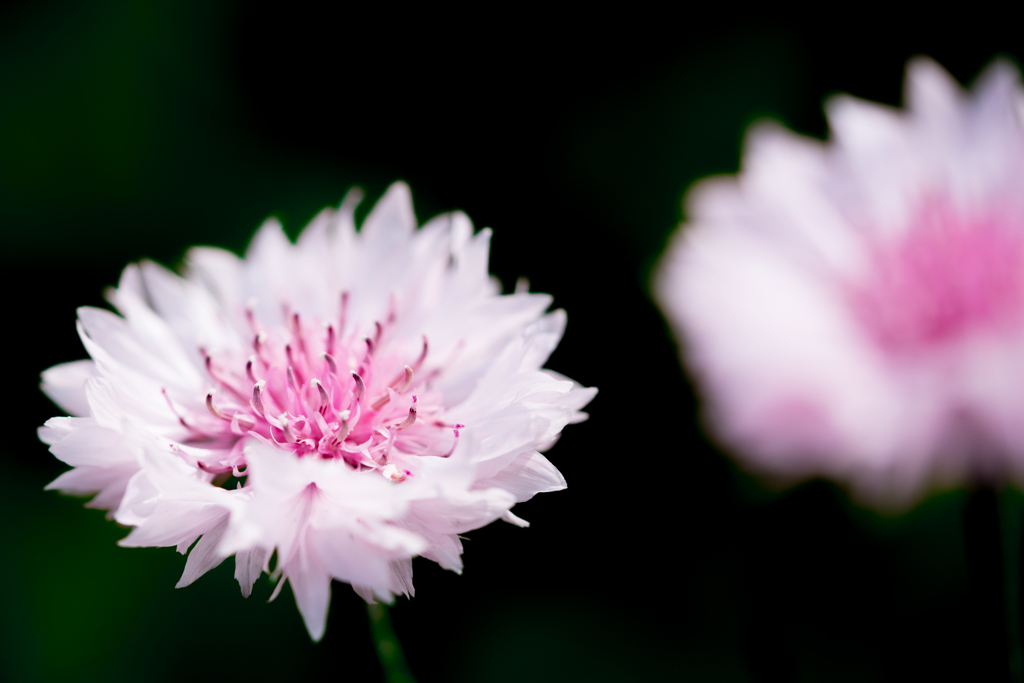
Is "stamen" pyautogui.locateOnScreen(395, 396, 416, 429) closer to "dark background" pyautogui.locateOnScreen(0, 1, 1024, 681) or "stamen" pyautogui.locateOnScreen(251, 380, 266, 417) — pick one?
"stamen" pyautogui.locateOnScreen(251, 380, 266, 417)

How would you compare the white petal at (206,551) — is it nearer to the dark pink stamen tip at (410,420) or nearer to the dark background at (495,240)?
the dark pink stamen tip at (410,420)

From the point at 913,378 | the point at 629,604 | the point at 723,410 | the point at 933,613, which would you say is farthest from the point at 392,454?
the point at 933,613

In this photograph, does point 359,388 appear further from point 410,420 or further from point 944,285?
point 944,285

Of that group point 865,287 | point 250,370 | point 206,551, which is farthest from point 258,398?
point 865,287

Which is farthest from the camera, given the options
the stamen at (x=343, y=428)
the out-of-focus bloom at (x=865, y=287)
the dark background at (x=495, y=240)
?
the dark background at (x=495, y=240)

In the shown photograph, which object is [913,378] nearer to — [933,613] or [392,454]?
[933,613]

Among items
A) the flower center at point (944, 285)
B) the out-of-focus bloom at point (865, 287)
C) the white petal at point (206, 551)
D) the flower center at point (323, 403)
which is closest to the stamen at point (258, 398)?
the flower center at point (323, 403)
